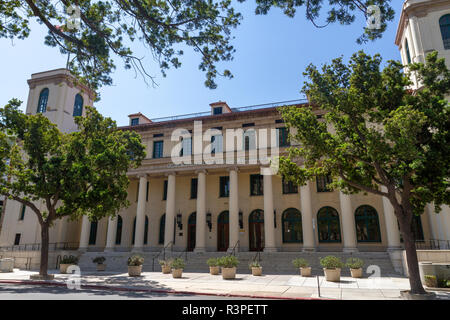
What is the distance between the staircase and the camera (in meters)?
20.1

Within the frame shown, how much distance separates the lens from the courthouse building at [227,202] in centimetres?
2428

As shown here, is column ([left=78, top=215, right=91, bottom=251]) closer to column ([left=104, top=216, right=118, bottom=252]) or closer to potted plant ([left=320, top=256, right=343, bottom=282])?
column ([left=104, top=216, right=118, bottom=252])

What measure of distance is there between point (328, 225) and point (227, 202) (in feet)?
30.2

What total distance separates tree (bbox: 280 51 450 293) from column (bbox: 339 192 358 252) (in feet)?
31.4

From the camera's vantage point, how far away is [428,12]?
81.2 feet

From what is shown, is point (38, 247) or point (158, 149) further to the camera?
point (158, 149)

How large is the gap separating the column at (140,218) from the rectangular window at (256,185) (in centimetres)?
1020

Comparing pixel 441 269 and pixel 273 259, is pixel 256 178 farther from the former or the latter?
pixel 441 269

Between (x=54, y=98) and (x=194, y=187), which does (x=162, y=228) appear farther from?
(x=54, y=98)

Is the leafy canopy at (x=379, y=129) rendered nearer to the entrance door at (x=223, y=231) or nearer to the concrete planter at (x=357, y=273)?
the concrete planter at (x=357, y=273)

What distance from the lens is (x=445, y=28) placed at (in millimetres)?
24328

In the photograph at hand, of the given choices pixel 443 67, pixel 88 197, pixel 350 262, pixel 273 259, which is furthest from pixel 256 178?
pixel 443 67

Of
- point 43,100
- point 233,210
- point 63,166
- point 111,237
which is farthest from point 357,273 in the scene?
point 43,100

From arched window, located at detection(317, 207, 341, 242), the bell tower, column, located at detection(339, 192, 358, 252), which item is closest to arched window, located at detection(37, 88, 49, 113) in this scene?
the bell tower
